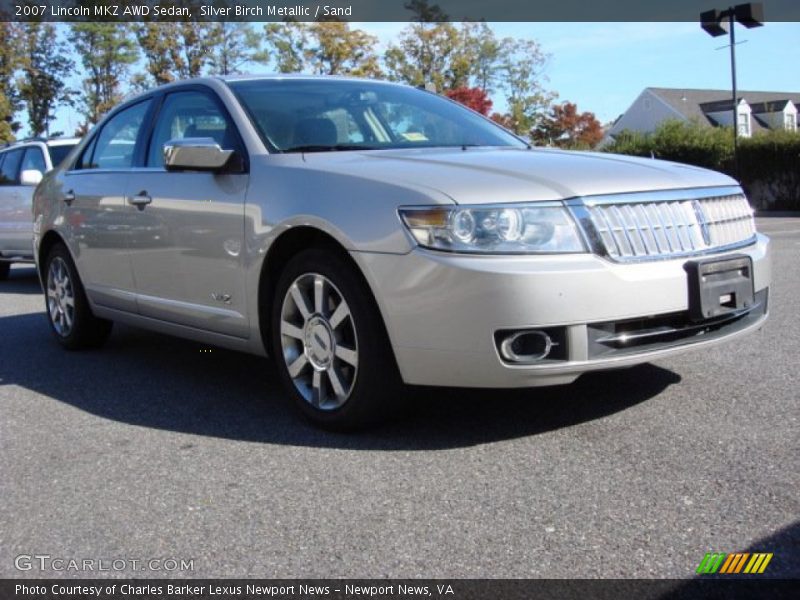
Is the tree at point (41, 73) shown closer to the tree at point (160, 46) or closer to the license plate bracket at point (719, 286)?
the tree at point (160, 46)

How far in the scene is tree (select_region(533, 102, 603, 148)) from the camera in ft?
207

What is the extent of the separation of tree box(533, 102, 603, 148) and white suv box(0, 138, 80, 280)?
52.3 meters

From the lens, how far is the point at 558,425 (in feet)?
12.8

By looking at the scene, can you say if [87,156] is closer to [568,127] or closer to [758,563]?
[758,563]

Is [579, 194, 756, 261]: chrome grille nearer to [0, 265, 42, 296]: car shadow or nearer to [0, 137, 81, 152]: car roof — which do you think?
[0, 265, 42, 296]: car shadow

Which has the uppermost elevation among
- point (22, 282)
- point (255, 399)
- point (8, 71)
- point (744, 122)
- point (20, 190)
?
point (8, 71)

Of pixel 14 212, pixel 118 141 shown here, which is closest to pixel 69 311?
pixel 118 141

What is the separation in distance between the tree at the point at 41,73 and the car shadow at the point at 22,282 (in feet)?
74.2

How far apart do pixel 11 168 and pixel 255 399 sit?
8.25 m

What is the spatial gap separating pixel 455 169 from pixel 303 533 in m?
1.64

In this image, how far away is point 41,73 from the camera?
35.0 meters

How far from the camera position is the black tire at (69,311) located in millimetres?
6102

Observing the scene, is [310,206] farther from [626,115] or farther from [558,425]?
[626,115]

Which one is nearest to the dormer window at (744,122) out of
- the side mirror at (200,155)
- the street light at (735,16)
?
the street light at (735,16)
